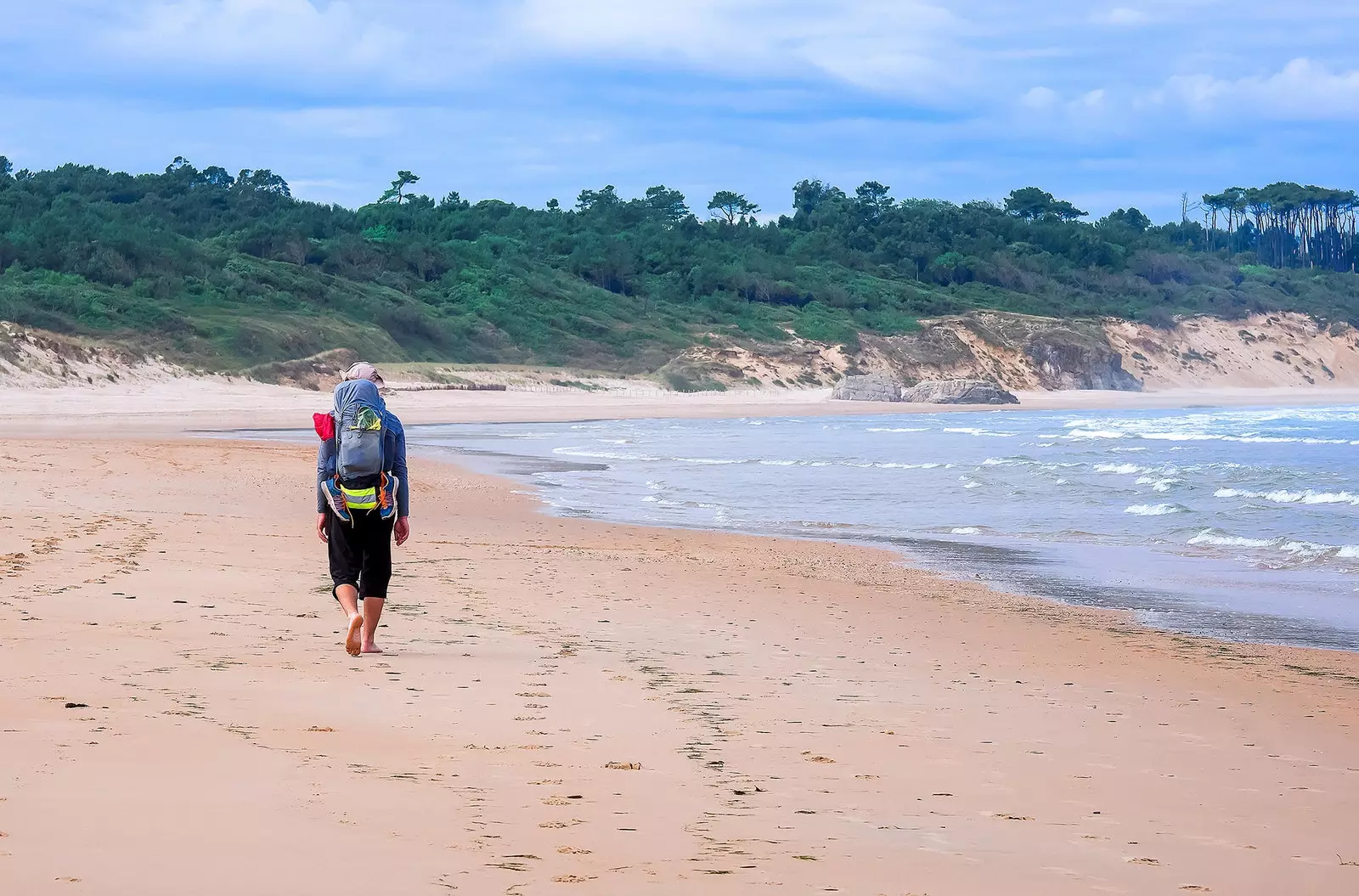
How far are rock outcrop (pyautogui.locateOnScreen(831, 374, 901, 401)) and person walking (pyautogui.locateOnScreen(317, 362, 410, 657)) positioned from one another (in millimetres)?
46273

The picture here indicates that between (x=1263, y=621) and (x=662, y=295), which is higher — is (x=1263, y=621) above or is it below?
below

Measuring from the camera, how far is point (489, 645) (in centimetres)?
714

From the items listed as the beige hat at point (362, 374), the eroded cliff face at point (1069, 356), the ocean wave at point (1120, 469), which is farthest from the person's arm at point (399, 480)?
the eroded cliff face at point (1069, 356)

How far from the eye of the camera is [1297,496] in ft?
58.6

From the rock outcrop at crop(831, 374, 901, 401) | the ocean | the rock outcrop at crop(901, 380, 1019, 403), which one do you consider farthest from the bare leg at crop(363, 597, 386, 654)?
the rock outcrop at crop(901, 380, 1019, 403)

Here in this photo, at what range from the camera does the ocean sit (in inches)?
434

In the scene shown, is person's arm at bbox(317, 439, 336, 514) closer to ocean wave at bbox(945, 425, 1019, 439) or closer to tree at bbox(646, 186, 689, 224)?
ocean wave at bbox(945, 425, 1019, 439)

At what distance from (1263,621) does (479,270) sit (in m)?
55.6

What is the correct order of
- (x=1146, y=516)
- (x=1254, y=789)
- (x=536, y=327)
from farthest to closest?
(x=536, y=327) < (x=1146, y=516) < (x=1254, y=789)

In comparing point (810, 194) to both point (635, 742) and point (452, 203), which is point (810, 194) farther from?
point (635, 742)

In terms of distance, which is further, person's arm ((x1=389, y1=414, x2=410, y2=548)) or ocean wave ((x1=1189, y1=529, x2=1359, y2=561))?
ocean wave ((x1=1189, y1=529, x2=1359, y2=561))

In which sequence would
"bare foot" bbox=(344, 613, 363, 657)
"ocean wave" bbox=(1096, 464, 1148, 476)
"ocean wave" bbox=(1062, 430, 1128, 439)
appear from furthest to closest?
"ocean wave" bbox=(1062, 430, 1128, 439) → "ocean wave" bbox=(1096, 464, 1148, 476) → "bare foot" bbox=(344, 613, 363, 657)

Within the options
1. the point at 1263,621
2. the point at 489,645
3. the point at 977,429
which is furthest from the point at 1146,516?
the point at 977,429

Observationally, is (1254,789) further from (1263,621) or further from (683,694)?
(1263,621)
